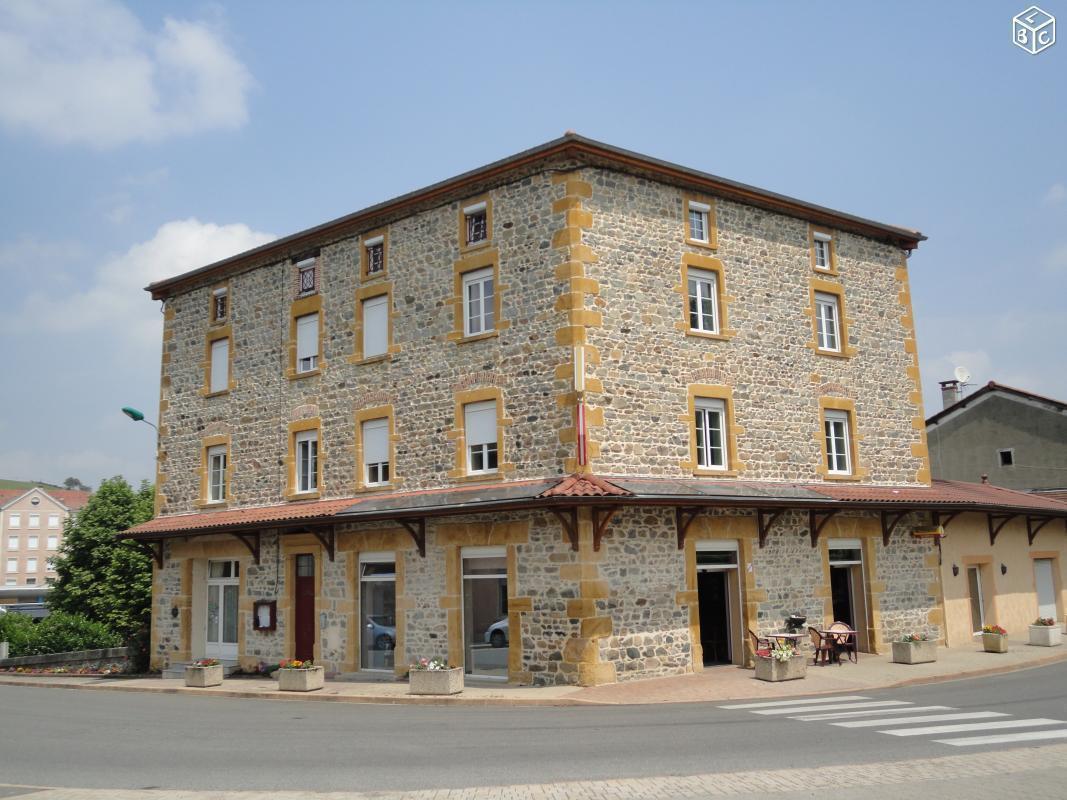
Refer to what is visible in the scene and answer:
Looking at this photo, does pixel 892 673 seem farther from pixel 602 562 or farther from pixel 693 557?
pixel 602 562

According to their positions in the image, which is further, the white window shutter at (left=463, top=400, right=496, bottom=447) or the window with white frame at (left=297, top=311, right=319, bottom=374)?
the window with white frame at (left=297, top=311, right=319, bottom=374)

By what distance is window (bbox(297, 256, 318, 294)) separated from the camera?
20531mm

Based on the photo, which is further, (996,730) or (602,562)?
(602,562)

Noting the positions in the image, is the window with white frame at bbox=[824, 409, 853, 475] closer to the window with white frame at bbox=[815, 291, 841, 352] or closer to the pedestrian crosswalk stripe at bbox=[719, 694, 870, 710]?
the window with white frame at bbox=[815, 291, 841, 352]

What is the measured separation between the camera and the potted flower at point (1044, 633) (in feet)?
63.5

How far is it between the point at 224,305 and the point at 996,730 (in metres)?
18.9

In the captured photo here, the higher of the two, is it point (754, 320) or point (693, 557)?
point (754, 320)

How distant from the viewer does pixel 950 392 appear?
30.6 m

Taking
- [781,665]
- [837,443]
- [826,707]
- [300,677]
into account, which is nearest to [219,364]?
[300,677]

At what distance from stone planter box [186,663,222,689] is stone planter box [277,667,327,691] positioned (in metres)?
2.29

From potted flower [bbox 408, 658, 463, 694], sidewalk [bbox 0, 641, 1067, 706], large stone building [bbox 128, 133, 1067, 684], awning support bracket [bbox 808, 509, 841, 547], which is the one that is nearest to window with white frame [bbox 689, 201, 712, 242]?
large stone building [bbox 128, 133, 1067, 684]

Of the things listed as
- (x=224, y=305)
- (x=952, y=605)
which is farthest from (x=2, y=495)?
(x=952, y=605)

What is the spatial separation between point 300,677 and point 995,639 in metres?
13.6

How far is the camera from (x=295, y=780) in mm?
8469
